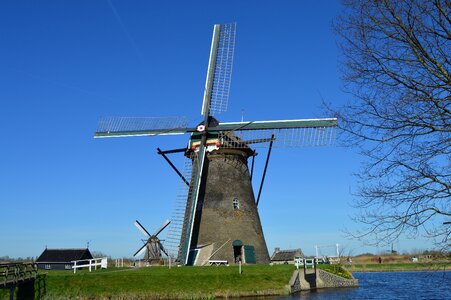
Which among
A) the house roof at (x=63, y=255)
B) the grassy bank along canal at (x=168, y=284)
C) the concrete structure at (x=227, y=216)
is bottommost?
the house roof at (x=63, y=255)

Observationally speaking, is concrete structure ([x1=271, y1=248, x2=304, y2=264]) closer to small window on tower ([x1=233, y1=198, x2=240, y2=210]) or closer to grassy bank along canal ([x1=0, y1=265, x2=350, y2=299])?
small window on tower ([x1=233, y1=198, x2=240, y2=210])

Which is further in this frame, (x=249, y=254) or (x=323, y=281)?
(x=323, y=281)

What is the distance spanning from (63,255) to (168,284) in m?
18.4

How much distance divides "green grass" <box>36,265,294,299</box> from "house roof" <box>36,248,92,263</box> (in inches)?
596

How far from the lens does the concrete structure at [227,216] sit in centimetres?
2298

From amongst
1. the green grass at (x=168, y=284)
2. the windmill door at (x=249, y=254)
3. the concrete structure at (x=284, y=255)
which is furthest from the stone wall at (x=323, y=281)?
the concrete structure at (x=284, y=255)

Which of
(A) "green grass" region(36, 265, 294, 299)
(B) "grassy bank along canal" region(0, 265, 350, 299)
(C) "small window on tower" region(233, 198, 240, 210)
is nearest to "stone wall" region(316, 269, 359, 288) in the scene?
(B) "grassy bank along canal" region(0, 265, 350, 299)

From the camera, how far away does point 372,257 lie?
67.7 metres

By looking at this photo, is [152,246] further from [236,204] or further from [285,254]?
[285,254]

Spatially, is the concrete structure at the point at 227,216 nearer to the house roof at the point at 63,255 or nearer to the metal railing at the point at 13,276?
the metal railing at the point at 13,276

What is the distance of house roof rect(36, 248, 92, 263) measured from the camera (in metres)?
33.3

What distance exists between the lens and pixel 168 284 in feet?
60.2

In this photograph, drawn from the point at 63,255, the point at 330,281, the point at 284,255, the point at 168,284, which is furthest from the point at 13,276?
the point at 284,255

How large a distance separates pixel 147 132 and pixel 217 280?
32.7ft
